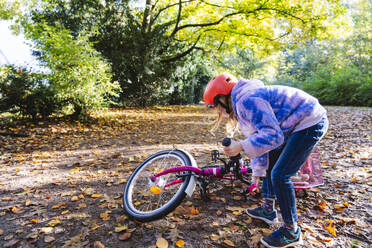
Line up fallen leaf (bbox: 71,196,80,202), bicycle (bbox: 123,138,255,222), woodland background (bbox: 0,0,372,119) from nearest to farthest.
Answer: bicycle (bbox: 123,138,255,222) → fallen leaf (bbox: 71,196,80,202) → woodland background (bbox: 0,0,372,119)

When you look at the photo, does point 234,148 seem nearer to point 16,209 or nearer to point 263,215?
point 263,215

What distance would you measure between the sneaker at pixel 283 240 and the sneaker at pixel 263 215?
1.17 ft

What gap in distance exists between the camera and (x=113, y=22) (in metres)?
12.1

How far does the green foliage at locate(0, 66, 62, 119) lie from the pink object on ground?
780 centimetres

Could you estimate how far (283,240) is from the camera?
1.95 metres

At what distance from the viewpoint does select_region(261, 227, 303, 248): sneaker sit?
1947mm

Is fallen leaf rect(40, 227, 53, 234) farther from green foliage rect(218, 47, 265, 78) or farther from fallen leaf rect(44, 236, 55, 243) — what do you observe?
green foliage rect(218, 47, 265, 78)

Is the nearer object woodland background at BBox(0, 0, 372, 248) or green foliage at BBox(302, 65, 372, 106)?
woodland background at BBox(0, 0, 372, 248)

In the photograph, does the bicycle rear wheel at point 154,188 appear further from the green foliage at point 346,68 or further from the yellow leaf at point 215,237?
the green foliage at point 346,68

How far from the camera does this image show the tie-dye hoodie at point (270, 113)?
168 centimetres

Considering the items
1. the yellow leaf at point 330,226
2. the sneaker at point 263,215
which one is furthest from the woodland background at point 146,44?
the yellow leaf at point 330,226

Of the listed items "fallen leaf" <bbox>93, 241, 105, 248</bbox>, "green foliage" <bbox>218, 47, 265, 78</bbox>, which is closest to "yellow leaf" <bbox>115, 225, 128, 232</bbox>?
"fallen leaf" <bbox>93, 241, 105, 248</bbox>

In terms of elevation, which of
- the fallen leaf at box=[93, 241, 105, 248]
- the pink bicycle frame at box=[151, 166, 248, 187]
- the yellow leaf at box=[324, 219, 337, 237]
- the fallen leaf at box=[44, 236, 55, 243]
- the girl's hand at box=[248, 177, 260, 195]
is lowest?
the fallen leaf at box=[44, 236, 55, 243]

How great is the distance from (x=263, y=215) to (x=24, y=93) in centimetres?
820
